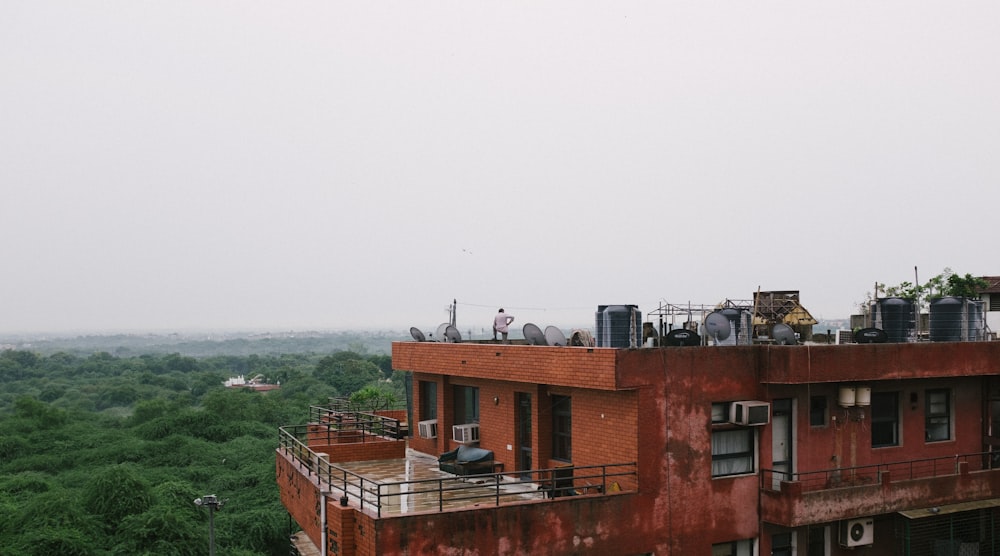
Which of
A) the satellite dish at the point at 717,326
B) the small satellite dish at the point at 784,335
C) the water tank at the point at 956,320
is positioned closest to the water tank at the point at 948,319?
the water tank at the point at 956,320

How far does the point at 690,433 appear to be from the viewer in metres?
17.0

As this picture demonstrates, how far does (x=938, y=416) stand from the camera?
2042 cm

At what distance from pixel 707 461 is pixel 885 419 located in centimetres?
524

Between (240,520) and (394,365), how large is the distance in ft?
85.7

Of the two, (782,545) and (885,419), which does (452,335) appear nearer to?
(782,545)

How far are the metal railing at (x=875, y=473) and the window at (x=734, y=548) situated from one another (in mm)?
1231

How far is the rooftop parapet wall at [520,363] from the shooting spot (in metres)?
16.5

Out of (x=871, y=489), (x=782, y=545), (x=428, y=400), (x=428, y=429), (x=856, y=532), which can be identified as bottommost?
(x=782, y=545)

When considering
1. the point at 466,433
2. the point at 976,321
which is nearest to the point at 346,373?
the point at 466,433

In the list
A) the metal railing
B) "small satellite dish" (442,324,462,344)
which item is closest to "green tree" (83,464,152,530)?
"small satellite dish" (442,324,462,344)

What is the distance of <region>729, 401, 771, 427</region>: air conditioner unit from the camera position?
1694 cm

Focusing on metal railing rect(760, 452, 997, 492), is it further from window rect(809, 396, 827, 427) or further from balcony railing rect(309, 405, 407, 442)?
balcony railing rect(309, 405, 407, 442)

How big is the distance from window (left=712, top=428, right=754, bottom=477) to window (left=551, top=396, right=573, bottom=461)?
2998 millimetres

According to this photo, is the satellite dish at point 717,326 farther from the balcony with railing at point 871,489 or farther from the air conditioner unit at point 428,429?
the air conditioner unit at point 428,429
